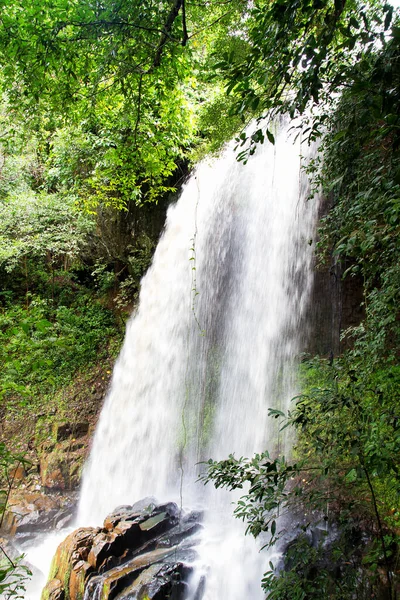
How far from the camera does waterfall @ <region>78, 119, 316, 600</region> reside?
5.94 metres

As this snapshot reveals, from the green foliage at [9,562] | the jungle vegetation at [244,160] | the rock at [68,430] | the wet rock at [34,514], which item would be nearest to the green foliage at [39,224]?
the jungle vegetation at [244,160]

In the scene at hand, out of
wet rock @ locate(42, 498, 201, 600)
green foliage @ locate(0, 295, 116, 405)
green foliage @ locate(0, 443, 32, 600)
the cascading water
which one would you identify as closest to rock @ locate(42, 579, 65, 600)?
wet rock @ locate(42, 498, 201, 600)

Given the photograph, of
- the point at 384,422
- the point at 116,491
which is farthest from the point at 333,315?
the point at 116,491

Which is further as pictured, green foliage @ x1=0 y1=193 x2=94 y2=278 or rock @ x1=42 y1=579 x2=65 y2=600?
green foliage @ x1=0 y1=193 x2=94 y2=278

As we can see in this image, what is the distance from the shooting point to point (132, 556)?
14.3 ft

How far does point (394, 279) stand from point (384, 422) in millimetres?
831

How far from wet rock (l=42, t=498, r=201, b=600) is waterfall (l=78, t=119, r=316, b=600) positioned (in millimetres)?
517

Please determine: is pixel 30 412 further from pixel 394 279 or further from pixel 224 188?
pixel 394 279

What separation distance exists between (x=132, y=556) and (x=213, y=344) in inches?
137

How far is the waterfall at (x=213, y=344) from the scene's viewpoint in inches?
234

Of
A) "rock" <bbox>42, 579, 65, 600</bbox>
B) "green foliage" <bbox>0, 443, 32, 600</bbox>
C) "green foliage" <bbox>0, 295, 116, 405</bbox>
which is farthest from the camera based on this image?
"green foliage" <bbox>0, 295, 116, 405</bbox>

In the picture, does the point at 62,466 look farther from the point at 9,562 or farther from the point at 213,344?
the point at 9,562

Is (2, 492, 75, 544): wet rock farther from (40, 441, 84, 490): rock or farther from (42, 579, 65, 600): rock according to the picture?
(42, 579, 65, 600): rock

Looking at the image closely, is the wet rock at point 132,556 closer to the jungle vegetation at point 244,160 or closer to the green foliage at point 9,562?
the green foliage at point 9,562
